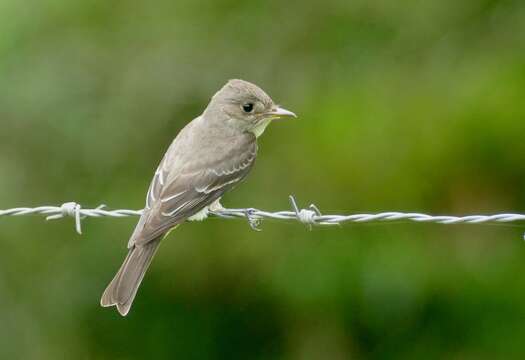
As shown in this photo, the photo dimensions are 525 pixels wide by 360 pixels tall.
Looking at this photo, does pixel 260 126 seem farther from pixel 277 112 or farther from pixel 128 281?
pixel 128 281

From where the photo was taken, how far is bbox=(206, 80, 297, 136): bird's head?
7152 mm

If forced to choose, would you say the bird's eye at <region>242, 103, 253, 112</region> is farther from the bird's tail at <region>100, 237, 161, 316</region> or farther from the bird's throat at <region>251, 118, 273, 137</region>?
the bird's tail at <region>100, 237, 161, 316</region>

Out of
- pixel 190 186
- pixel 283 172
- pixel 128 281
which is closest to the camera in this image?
pixel 128 281

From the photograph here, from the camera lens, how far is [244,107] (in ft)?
23.6

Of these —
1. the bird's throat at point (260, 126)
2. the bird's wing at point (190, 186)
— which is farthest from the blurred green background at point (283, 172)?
the bird's wing at point (190, 186)

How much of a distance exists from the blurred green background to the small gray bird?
84cm

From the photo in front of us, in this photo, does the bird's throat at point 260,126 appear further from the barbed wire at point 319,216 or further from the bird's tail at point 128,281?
the bird's tail at point 128,281

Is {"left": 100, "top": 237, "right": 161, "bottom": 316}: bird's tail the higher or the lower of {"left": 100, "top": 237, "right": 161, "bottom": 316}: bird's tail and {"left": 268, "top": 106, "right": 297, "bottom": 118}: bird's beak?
the lower

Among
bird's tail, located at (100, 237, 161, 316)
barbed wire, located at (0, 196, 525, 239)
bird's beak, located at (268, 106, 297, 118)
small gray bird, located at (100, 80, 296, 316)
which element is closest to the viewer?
barbed wire, located at (0, 196, 525, 239)

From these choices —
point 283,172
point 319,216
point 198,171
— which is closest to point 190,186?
point 198,171

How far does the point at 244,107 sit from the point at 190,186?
74 centimetres

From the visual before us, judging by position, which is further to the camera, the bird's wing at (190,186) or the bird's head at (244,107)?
the bird's head at (244,107)

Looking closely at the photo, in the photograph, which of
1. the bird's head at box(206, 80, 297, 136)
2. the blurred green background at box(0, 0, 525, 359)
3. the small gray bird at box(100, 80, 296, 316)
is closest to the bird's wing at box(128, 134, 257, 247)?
the small gray bird at box(100, 80, 296, 316)

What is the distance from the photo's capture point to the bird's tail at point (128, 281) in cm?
618
